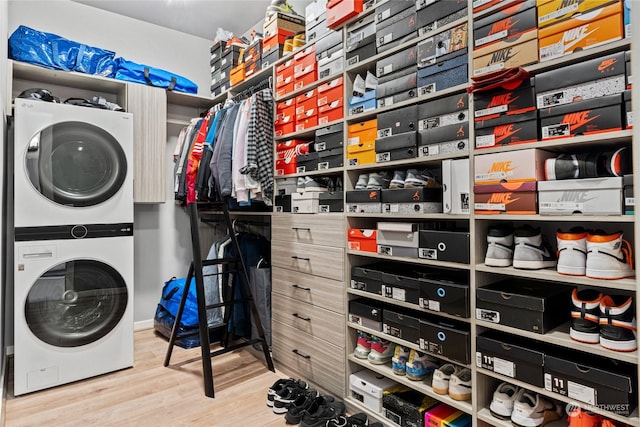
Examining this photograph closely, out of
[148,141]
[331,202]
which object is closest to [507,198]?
[331,202]

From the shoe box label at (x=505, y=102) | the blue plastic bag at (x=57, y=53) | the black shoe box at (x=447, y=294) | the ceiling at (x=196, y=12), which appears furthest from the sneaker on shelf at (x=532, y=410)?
the blue plastic bag at (x=57, y=53)

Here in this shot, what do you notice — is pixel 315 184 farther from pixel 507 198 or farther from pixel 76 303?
pixel 76 303

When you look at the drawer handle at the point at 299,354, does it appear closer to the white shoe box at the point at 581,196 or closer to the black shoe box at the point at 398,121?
the black shoe box at the point at 398,121

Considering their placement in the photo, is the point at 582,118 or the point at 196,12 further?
the point at 196,12

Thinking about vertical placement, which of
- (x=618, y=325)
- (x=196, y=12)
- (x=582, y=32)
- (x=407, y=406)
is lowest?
(x=407, y=406)

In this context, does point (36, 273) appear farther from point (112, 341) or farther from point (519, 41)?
point (519, 41)

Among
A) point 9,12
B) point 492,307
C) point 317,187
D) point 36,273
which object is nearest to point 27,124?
point 36,273

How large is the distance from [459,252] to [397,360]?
627 mm

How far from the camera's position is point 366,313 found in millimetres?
1918

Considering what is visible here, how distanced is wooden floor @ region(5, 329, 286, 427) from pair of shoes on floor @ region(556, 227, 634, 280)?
1.49m

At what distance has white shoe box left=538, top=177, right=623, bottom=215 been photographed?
1130 millimetres

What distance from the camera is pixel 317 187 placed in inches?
89.4

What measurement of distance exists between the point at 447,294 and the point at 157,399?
1.69 meters

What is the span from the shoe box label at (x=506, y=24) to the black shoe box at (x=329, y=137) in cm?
81
